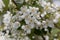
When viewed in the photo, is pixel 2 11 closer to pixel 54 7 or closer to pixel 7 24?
pixel 7 24

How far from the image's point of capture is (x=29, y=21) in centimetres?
70

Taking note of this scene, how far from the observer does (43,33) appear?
0.73 metres

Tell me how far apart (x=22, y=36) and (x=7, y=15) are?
0.11 metres

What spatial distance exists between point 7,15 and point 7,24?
0.04 meters

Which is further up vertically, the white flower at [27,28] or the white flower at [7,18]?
the white flower at [7,18]

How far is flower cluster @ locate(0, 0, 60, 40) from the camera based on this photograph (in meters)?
0.70

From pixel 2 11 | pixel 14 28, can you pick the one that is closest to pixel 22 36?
pixel 14 28

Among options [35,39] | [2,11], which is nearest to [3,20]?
[2,11]

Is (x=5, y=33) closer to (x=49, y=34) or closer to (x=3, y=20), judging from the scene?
(x=3, y=20)

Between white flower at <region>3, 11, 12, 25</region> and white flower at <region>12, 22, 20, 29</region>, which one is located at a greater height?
white flower at <region>3, 11, 12, 25</region>

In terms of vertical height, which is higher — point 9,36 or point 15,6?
point 15,6

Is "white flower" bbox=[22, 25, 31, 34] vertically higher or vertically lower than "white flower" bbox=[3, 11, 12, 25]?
lower

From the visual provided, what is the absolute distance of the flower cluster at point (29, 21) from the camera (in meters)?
0.70

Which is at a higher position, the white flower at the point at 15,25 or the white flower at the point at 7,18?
the white flower at the point at 7,18
